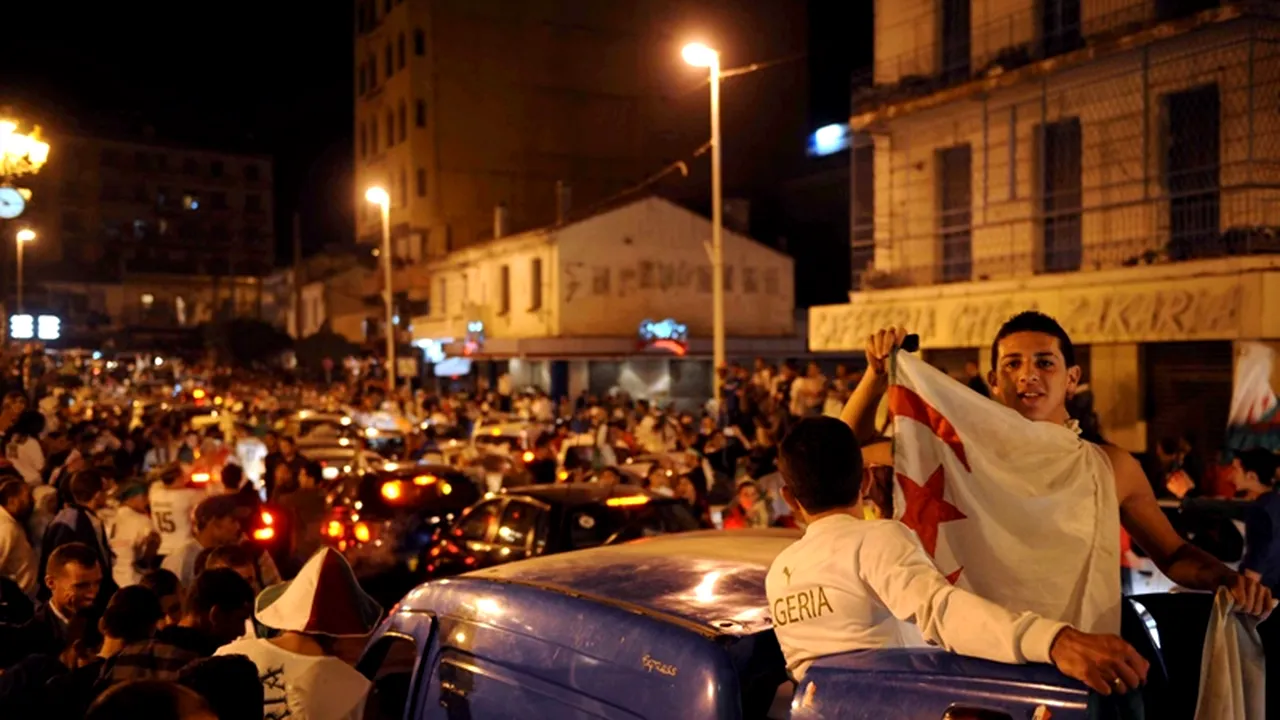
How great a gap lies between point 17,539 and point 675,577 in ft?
17.1

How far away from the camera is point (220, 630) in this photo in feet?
15.0

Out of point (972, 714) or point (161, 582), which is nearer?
point (972, 714)

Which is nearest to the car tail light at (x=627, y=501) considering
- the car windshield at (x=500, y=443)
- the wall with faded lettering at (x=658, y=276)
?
the car windshield at (x=500, y=443)

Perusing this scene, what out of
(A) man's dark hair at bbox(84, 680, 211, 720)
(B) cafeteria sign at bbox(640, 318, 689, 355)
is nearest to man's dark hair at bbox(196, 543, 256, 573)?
(A) man's dark hair at bbox(84, 680, 211, 720)


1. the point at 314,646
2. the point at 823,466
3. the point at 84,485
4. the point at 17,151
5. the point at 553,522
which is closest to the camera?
the point at 823,466

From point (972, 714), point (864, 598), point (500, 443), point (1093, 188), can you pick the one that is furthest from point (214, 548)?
point (1093, 188)

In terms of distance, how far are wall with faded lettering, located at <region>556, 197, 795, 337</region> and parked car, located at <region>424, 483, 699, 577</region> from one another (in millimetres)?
28625

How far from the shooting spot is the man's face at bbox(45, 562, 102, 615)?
5.35 m

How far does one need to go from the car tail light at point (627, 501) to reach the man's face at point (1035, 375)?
6003mm

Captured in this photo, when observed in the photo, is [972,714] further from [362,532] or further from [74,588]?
[362,532]

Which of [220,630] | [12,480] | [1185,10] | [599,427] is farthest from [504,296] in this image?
[220,630]

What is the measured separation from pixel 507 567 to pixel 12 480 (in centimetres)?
498

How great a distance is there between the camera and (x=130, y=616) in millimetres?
4441

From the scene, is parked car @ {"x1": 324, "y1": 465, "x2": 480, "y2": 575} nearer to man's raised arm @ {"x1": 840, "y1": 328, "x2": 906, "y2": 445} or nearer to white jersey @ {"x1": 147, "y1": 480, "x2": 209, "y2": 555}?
white jersey @ {"x1": 147, "y1": 480, "x2": 209, "y2": 555}
